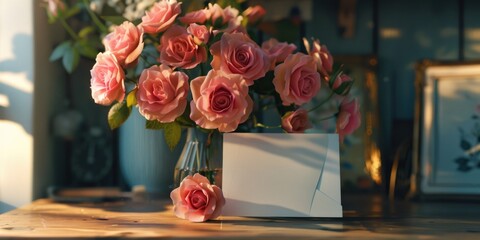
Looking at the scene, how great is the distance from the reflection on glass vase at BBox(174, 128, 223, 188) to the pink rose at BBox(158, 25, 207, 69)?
0.15m

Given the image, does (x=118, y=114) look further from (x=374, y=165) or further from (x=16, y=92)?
(x=374, y=165)

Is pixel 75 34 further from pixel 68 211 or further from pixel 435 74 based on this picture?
pixel 435 74

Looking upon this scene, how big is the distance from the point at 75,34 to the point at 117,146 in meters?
0.28

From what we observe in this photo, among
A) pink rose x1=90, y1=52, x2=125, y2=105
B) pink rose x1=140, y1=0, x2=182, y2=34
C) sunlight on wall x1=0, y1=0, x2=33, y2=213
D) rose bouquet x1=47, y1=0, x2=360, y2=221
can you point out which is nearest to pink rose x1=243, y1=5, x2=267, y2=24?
rose bouquet x1=47, y1=0, x2=360, y2=221

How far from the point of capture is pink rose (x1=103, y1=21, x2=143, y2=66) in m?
1.23

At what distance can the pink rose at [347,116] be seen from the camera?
4.42 feet

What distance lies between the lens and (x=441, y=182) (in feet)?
5.28

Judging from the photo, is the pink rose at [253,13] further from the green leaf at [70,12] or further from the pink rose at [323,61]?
the green leaf at [70,12]

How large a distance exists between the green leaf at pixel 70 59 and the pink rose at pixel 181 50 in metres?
0.40

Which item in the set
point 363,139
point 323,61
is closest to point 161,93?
point 323,61

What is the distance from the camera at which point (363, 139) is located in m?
1.74

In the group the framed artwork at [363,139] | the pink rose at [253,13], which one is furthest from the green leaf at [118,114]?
the framed artwork at [363,139]

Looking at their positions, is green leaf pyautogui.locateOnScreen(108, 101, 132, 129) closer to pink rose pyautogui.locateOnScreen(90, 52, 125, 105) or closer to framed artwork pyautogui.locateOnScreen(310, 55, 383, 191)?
pink rose pyautogui.locateOnScreen(90, 52, 125, 105)

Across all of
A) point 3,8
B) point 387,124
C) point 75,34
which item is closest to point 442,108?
point 387,124
